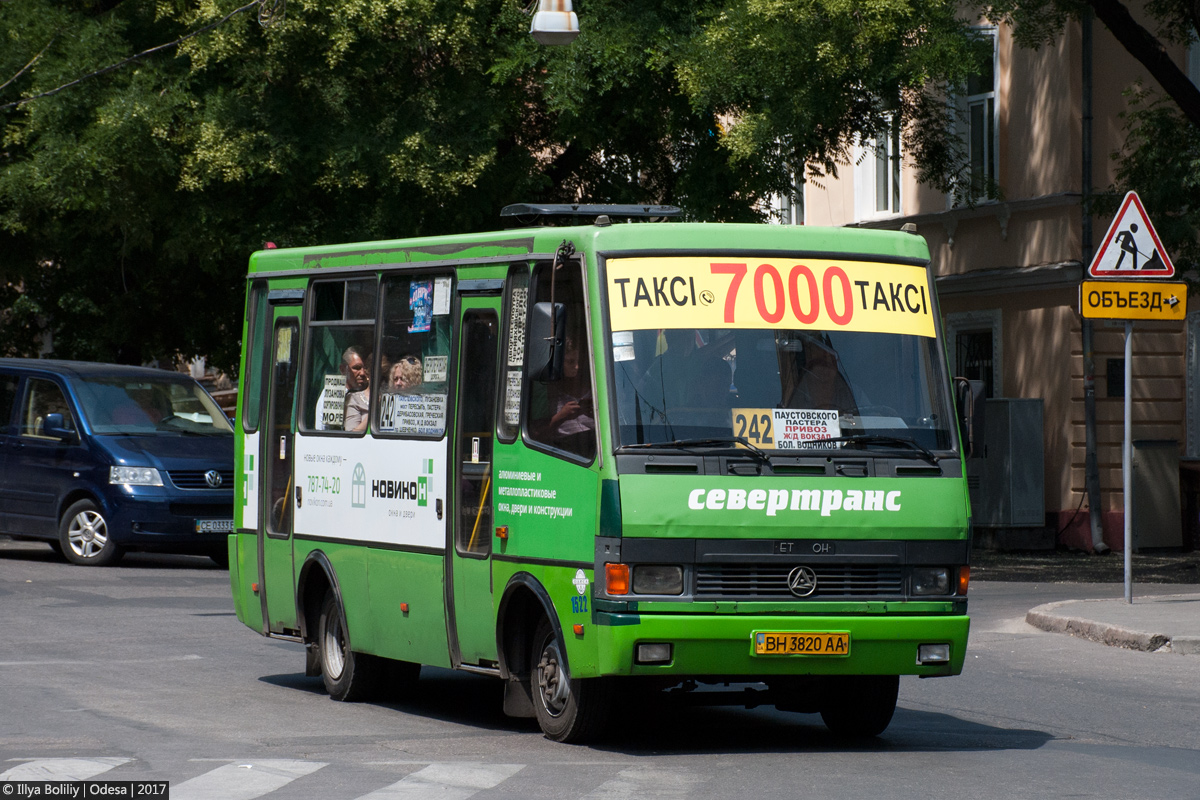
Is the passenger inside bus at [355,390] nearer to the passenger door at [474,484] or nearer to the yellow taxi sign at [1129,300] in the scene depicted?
the passenger door at [474,484]

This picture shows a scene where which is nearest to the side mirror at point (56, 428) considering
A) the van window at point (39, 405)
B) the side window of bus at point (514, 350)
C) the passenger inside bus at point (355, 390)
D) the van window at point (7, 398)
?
the van window at point (39, 405)

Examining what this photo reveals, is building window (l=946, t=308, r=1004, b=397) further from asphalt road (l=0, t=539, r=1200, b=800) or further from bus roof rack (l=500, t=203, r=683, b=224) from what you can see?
bus roof rack (l=500, t=203, r=683, b=224)

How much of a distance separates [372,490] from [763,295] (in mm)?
2801

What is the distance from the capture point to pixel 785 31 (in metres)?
20.2

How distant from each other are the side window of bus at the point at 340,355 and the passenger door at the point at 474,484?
1.12 metres

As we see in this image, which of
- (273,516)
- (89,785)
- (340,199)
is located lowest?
(89,785)

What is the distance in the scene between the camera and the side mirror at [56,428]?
2036 cm

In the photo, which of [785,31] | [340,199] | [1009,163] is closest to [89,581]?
[340,199]

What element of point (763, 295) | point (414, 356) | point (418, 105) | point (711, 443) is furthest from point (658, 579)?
point (418, 105)

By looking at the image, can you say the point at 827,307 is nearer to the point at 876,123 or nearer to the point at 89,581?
the point at 89,581

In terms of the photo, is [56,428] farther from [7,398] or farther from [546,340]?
[546,340]

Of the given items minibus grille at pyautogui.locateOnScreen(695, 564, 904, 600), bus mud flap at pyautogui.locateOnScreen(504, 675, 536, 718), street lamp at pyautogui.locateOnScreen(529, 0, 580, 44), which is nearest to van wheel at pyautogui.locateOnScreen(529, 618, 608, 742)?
bus mud flap at pyautogui.locateOnScreen(504, 675, 536, 718)

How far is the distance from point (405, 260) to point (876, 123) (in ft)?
43.0

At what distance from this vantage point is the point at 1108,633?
14.5 metres
